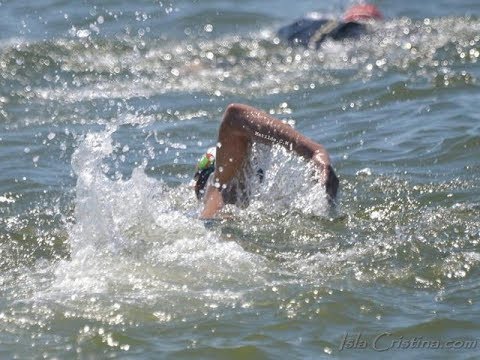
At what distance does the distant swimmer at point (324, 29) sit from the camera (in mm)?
14492

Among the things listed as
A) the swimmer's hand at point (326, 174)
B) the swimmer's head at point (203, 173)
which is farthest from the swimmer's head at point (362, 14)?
the swimmer's hand at point (326, 174)

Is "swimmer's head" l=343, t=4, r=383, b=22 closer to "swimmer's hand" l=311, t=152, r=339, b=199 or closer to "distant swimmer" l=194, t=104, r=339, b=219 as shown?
"distant swimmer" l=194, t=104, r=339, b=219

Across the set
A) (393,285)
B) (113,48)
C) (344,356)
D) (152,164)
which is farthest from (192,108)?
(344,356)

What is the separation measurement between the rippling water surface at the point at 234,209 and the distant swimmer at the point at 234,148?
0.45 ft

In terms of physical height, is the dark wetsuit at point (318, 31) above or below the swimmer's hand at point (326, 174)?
below

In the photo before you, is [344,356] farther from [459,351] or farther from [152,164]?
[152,164]

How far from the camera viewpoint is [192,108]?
12.1 m

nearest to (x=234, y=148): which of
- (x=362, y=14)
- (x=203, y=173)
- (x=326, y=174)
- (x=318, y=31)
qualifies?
(x=203, y=173)

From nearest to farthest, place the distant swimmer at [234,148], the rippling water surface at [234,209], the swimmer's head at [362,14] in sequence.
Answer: the rippling water surface at [234,209] < the distant swimmer at [234,148] < the swimmer's head at [362,14]

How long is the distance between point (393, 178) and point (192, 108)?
132 inches

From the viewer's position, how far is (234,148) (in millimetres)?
8305

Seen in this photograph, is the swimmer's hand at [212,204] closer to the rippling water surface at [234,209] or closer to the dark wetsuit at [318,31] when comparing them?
the rippling water surface at [234,209]

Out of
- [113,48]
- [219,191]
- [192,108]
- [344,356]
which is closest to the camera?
[344,356]

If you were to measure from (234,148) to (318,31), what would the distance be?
657 cm
